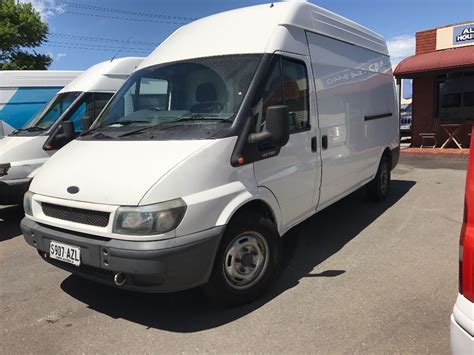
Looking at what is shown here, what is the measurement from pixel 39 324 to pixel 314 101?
3.37 meters

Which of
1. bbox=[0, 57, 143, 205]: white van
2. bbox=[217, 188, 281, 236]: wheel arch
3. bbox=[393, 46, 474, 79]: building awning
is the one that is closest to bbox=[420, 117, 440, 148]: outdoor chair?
bbox=[393, 46, 474, 79]: building awning

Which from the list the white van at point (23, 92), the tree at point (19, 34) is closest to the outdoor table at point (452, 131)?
the white van at point (23, 92)

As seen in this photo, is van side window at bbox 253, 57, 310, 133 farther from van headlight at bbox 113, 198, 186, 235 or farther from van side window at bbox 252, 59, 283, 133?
van headlight at bbox 113, 198, 186, 235

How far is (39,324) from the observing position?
3578 mm

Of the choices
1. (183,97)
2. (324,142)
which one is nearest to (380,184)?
(324,142)

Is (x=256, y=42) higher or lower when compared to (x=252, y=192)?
higher

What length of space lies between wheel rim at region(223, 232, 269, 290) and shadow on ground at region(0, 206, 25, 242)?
13.2ft

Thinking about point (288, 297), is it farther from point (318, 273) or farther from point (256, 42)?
point (256, 42)

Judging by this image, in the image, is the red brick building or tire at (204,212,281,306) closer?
tire at (204,212,281,306)

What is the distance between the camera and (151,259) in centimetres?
304

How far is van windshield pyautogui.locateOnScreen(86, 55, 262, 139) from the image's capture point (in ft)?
12.4

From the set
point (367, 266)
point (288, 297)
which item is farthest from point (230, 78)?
point (367, 266)

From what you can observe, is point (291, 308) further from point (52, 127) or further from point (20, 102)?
point (20, 102)

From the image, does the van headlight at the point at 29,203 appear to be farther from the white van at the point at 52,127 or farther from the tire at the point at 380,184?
the tire at the point at 380,184
